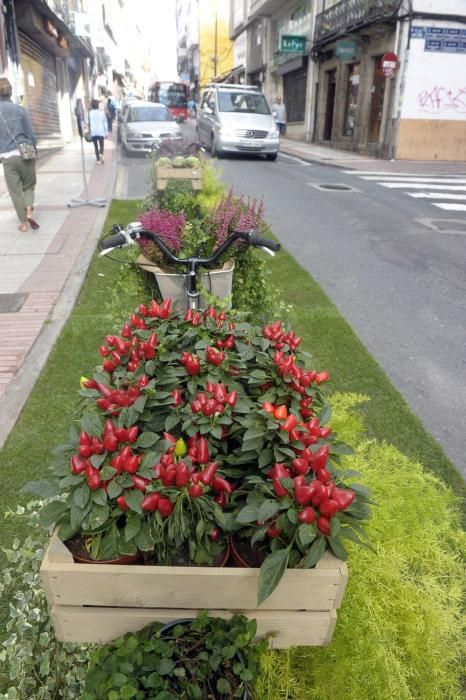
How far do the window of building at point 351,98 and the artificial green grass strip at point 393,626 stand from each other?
73.6 feet

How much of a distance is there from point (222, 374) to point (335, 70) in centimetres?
2575

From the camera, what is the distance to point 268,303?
3861 millimetres

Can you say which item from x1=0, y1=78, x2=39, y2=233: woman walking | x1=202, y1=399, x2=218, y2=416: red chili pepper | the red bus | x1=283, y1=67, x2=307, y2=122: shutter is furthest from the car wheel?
the red bus

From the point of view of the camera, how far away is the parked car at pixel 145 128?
17.5m

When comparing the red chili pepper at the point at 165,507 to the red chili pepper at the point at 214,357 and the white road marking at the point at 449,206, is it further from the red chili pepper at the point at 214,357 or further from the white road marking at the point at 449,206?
the white road marking at the point at 449,206

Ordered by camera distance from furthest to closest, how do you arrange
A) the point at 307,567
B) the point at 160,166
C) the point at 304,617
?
the point at 160,166
the point at 304,617
the point at 307,567

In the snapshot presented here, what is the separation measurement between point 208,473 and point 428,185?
13897mm

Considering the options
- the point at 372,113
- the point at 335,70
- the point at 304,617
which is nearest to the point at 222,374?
the point at 304,617

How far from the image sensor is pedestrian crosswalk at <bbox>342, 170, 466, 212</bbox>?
1154 centimetres

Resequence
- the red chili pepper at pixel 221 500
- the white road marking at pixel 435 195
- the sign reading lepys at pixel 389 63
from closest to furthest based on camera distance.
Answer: the red chili pepper at pixel 221 500 < the white road marking at pixel 435 195 < the sign reading lepys at pixel 389 63

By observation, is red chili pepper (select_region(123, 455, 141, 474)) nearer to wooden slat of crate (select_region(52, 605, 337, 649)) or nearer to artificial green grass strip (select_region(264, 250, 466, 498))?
wooden slat of crate (select_region(52, 605, 337, 649))

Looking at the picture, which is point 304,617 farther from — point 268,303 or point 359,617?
point 268,303

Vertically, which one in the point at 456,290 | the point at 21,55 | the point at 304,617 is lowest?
the point at 456,290

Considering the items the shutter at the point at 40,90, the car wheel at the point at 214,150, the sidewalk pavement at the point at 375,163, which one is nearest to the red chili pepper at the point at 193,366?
the sidewalk pavement at the point at 375,163
